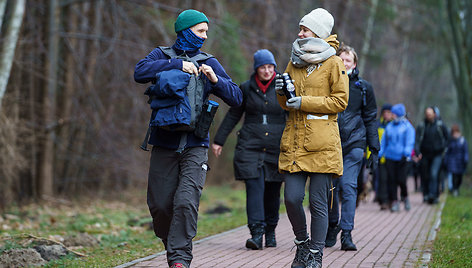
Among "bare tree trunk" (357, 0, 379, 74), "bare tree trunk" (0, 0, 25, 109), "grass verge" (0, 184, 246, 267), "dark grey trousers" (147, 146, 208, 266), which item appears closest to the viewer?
"dark grey trousers" (147, 146, 208, 266)

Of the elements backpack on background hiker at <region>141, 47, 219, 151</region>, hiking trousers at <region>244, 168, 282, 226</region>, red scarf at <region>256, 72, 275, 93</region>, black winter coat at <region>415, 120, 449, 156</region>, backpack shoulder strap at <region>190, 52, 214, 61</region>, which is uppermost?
backpack shoulder strap at <region>190, 52, 214, 61</region>

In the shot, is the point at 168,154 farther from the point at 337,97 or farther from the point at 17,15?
the point at 17,15

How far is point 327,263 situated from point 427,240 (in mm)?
2329

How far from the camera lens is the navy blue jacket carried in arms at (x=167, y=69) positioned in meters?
5.61

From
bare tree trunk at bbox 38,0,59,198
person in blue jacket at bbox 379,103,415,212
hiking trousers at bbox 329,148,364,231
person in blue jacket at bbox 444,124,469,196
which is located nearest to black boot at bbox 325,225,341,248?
hiking trousers at bbox 329,148,364,231

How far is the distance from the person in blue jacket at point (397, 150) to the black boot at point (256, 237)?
5.93 metres

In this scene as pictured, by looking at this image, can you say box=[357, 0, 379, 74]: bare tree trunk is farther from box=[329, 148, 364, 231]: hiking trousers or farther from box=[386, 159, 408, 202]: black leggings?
box=[329, 148, 364, 231]: hiking trousers

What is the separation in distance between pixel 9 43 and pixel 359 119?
671 cm

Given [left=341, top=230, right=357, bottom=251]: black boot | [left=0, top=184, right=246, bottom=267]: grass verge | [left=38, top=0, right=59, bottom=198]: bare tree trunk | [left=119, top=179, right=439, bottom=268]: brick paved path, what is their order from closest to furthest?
[left=119, top=179, right=439, bottom=268]: brick paved path
[left=0, top=184, right=246, bottom=267]: grass verge
[left=341, top=230, right=357, bottom=251]: black boot
[left=38, top=0, right=59, bottom=198]: bare tree trunk

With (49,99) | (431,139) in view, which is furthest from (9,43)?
(431,139)

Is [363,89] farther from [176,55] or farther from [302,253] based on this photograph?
[176,55]

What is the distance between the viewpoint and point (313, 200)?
6.20m

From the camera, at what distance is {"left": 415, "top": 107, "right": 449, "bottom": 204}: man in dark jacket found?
15.8 m

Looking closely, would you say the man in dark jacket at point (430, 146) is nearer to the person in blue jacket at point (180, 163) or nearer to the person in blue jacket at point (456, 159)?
the person in blue jacket at point (456, 159)
